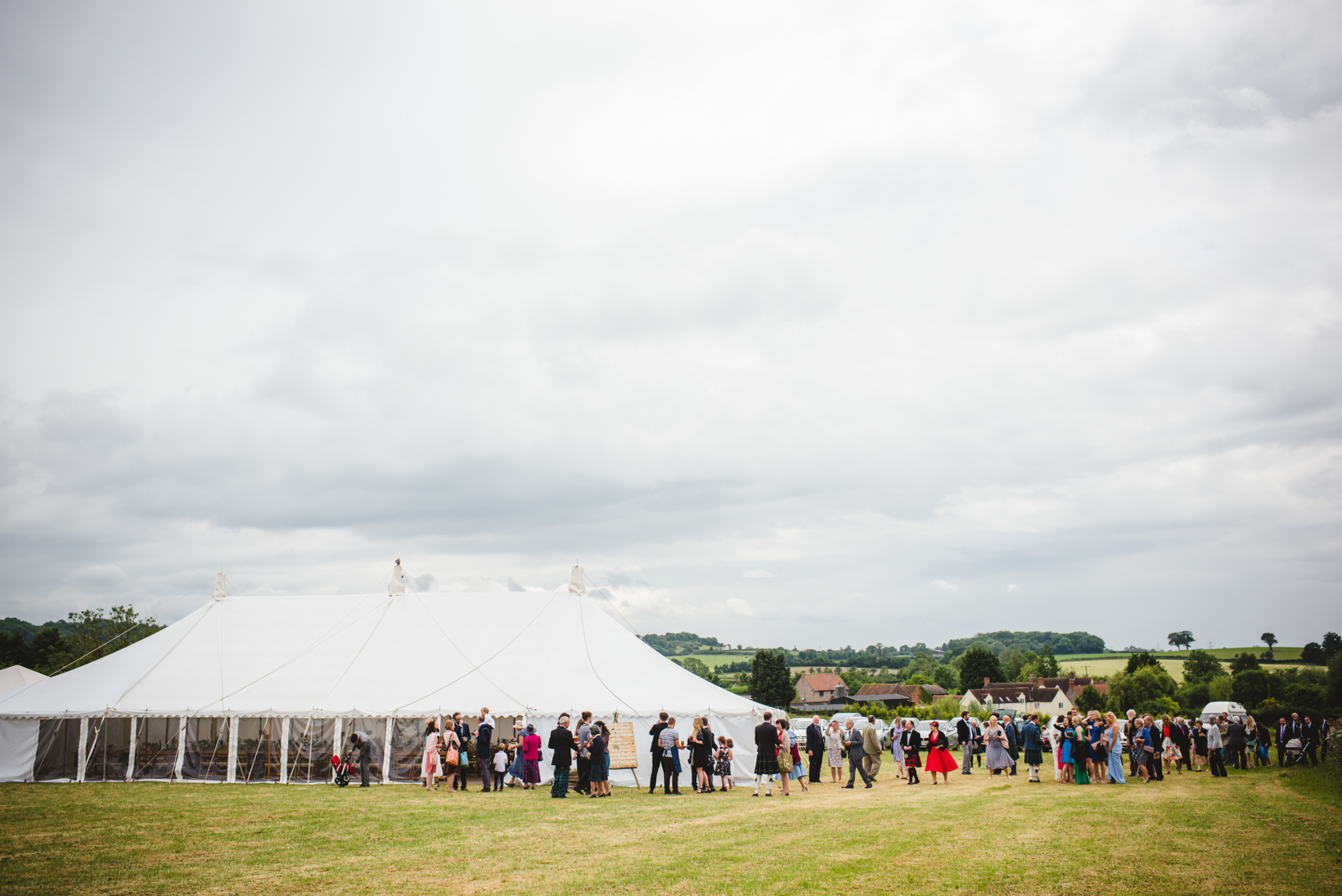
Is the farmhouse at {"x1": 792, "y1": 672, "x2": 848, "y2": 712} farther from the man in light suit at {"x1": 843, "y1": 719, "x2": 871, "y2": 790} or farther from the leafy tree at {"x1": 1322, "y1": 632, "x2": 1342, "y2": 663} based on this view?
the man in light suit at {"x1": 843, "y1": 719, "x2": 871, "y2": 790}

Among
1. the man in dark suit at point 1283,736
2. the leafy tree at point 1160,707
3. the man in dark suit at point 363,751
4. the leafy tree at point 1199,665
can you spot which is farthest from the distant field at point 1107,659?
the man in dark suit at point 363,751

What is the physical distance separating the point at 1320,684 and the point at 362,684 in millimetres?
59641

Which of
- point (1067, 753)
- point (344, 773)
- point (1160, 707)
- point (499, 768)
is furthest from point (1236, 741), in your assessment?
point (1160, 707)

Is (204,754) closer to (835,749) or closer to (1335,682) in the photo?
(835,749)

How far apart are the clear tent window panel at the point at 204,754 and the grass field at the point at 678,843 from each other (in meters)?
3.23

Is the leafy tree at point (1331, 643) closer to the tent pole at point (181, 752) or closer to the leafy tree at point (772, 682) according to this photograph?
the leafy tree at point (772, 682)

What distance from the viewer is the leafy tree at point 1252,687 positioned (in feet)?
185

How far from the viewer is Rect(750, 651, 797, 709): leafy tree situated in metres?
69.7

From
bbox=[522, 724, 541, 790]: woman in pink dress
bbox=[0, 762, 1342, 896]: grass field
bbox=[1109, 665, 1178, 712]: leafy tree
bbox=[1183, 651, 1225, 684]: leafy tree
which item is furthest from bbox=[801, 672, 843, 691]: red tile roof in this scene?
bbox=[0, 762, 1342, 896]: grass field

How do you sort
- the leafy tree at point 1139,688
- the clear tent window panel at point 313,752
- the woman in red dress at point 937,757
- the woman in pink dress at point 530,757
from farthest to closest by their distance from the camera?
1. the leafy tree at point 1139,688
2. the clear tent window panel at point 313,752
3. the woman in red dress at point 937,757
4. the woman in pink dress at point 530,757

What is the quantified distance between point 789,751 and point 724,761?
124 centimetres

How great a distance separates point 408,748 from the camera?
16766 millimetres

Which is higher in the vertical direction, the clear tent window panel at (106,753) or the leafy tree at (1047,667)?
the clear tent window panel at (106,753)

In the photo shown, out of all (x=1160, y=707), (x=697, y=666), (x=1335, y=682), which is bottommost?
(x=697, y=666)
